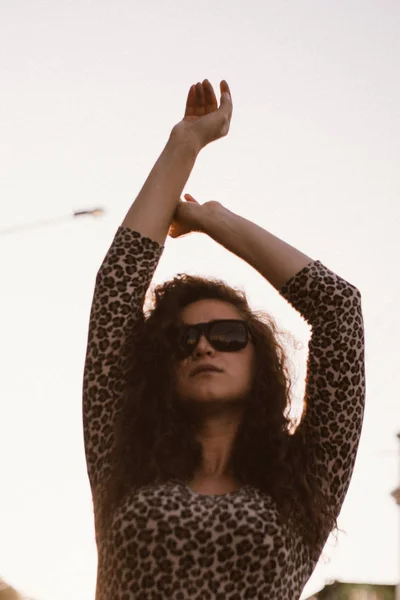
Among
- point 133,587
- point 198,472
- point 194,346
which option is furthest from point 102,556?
point 194,346

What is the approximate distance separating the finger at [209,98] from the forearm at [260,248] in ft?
2.06

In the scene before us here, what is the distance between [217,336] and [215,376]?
0.53ft

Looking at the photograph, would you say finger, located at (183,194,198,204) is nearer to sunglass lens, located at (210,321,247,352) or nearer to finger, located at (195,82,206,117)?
finger, located at (195,82,206,117)

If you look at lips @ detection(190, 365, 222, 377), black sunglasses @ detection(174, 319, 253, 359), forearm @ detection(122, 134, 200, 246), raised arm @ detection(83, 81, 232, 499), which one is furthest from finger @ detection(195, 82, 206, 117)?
lips @ detection(190, 365, 222, 377)

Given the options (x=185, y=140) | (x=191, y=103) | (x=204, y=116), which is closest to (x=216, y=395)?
(x=185, y=140)

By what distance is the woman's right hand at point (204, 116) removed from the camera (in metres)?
4.02

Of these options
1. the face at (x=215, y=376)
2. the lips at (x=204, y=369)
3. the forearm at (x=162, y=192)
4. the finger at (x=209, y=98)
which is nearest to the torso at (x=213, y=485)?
the face at (x=215, y=376)

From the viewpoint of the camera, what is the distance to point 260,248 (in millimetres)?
3709

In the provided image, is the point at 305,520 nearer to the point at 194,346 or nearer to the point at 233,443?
the point at 233,443

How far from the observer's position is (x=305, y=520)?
335 cm

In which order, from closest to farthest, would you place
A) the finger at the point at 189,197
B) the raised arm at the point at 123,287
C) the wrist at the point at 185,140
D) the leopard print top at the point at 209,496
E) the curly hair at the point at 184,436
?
the leopard print top at the point at 209,496
the curly hair at the point at 184,436
the raised arm at the point at 123,287
the wrist at the point at 185,140
the finger at the point at 189,197

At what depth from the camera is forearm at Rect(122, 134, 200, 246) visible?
12.4 feet

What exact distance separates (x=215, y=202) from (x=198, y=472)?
3.75 feet

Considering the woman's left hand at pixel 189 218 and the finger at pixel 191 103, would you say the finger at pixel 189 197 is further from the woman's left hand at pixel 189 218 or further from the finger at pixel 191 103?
the finger at pixel 191 103
